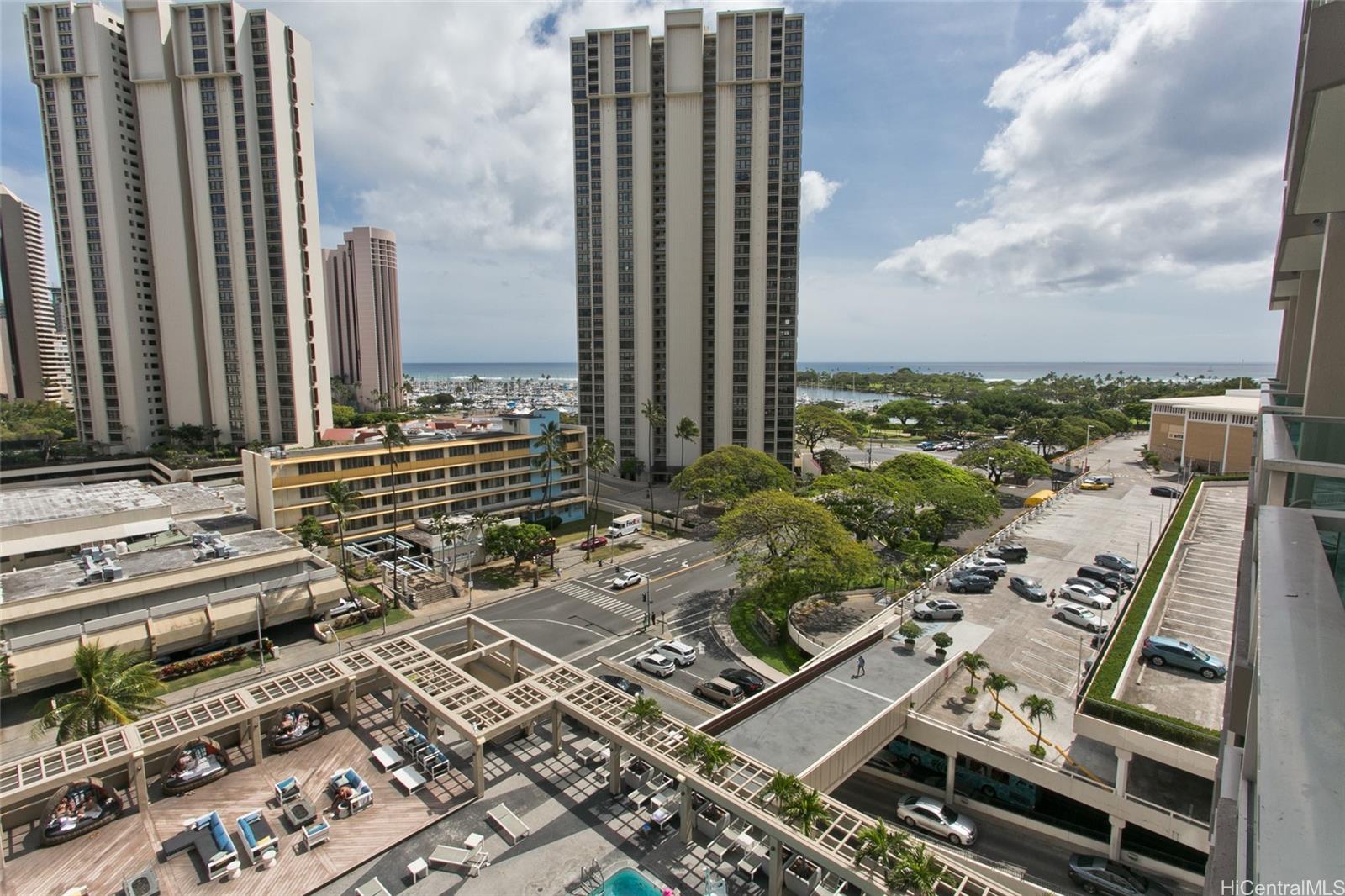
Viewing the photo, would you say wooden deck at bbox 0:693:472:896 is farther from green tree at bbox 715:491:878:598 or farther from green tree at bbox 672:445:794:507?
green tree at bbox 672:445:794:507

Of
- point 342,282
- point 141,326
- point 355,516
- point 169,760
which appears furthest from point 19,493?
point 342,282

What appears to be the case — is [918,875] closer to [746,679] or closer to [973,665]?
[973,665]

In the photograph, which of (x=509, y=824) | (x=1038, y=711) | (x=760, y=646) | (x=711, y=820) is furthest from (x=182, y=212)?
(x=1038, y=711)

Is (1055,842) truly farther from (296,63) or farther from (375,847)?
(296,63)

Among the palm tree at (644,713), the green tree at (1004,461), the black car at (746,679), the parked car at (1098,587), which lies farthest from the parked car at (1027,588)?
the green tree at (1004,461)

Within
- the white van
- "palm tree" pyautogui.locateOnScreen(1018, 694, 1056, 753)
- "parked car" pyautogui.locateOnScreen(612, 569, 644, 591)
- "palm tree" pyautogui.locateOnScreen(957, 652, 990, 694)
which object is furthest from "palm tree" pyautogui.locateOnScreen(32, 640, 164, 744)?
the white van

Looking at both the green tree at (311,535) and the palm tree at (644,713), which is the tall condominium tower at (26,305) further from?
the palm tree at (644,713)
